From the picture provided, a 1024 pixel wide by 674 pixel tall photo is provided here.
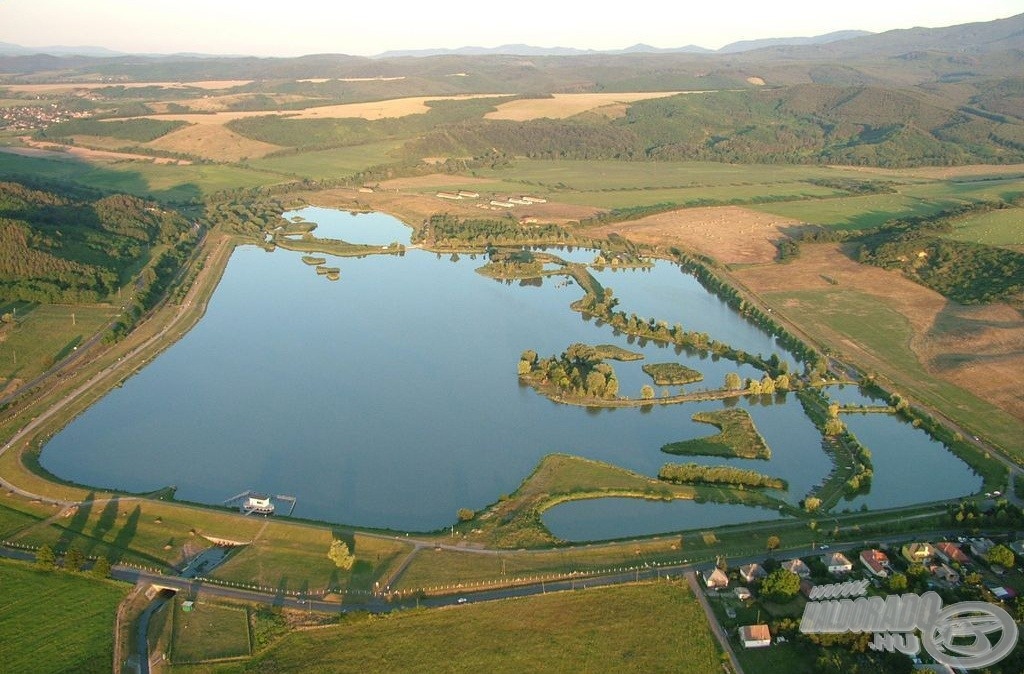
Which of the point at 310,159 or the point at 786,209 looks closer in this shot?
the point at 786,209

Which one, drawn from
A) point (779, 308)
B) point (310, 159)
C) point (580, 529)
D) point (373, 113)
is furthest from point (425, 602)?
point (373, 113)

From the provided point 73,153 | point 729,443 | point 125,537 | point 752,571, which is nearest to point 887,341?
point 729,443

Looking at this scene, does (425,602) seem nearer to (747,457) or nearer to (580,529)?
(580,529)

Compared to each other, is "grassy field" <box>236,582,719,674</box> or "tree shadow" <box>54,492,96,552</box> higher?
"tree shadow" <box>54,492,96,552</box>

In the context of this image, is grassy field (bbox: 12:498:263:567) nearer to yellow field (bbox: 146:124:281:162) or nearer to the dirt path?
the dirt path

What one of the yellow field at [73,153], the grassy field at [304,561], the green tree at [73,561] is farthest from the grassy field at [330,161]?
the green tree at [73,561]

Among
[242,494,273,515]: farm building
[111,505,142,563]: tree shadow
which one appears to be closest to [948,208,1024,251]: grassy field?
[242,494,273,515]: farm building
